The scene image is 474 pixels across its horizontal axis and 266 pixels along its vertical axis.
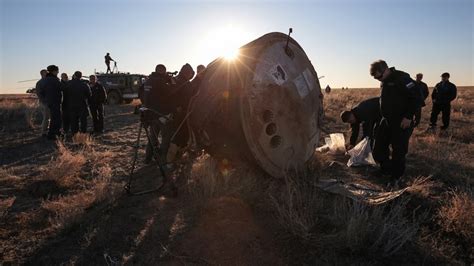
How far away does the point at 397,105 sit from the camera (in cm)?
561

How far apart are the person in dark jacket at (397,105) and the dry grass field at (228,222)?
46 cm

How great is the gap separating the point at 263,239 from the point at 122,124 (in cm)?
1201

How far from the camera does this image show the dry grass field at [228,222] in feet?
10.7

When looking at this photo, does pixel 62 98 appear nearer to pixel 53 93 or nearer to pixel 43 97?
pixel 43 97

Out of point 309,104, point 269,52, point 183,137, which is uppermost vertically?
point 269,52

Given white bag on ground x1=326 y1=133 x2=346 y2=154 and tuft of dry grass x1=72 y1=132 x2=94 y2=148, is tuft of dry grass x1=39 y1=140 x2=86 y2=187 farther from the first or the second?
white bag on ground x1=326 y1=133 x2=346 y2=154

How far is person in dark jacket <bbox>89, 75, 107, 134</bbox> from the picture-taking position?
11430mm

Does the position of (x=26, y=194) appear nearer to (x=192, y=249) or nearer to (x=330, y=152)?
(x=192, y=249)

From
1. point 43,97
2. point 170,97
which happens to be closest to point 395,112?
point 170,97

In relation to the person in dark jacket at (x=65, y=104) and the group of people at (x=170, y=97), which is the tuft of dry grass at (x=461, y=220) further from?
the person in dark jacket at (x=65, y=104)

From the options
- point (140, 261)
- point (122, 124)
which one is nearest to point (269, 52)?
point (140, 261)

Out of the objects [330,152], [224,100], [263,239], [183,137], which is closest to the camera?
[263,239]

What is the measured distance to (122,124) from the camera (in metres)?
14.5

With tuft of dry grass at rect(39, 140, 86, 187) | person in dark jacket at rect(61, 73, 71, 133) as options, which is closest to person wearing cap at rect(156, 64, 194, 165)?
tuft of dry grass at rect(39, 140, 86, 187)
